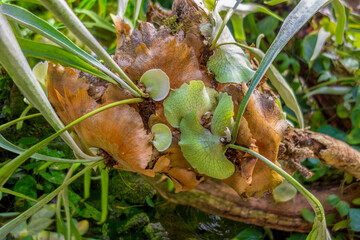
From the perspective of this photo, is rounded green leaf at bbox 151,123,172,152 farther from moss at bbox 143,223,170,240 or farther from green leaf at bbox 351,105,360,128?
green leaf at bbox 351,105,360,128

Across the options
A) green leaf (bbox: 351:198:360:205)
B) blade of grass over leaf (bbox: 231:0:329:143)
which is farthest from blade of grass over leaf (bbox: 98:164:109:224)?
green leaf (bbox: 351:198:360:205)

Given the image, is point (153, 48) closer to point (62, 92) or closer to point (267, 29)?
point (62, 92)

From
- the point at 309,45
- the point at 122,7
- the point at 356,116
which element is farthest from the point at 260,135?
the point at 309,45

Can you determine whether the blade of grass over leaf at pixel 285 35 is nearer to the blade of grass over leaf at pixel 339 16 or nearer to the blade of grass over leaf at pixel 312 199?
the blade of grass over leaf at pixel 312 199

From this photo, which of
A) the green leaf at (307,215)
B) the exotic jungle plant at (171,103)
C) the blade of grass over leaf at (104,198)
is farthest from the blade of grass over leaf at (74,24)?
the green leaf at (307,215)

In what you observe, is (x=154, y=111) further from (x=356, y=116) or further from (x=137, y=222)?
(x=356, y=116)

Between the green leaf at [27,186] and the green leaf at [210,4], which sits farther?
the green leaf at [27,186]

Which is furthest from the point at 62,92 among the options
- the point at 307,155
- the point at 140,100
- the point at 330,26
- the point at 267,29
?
the point at 330,26
